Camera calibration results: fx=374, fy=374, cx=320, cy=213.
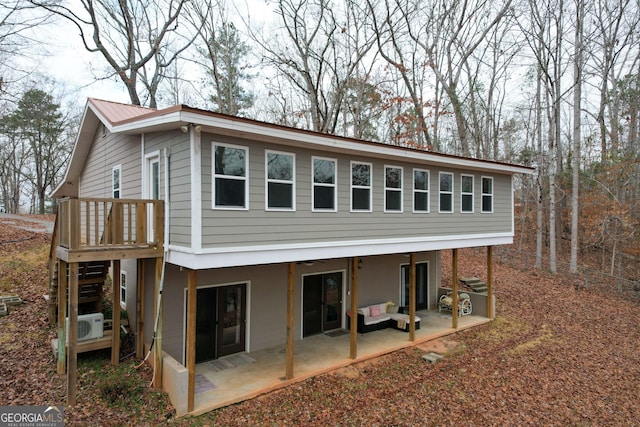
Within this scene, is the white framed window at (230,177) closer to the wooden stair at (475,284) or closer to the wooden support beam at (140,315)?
the wooden support beam at (140,315)

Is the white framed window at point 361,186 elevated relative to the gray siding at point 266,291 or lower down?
elevated

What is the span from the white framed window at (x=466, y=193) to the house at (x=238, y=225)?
0.17 ft

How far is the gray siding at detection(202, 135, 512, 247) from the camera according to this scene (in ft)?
22.1

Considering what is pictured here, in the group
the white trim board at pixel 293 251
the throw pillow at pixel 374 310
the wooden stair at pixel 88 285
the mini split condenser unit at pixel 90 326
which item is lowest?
the throw pillow at pixel 374 310

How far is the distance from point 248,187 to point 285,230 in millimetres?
1203

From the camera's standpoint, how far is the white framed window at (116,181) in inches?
367

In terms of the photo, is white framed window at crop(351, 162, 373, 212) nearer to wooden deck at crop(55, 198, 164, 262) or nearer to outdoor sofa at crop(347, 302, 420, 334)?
outdoor sofa at crop(347, 302, 420, 334)

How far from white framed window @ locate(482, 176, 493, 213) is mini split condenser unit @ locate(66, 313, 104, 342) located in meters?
11.3

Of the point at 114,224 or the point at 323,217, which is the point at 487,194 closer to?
the point at 323,217

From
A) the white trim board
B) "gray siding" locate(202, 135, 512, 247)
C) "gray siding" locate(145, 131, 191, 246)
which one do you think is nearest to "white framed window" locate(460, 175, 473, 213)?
"gray siding" locate(202, 135, 512, 247)

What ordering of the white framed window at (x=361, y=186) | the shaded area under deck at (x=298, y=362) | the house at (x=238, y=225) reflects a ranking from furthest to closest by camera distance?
the white framed window at (x=361, y=186) → the shaded area under deck at (x=298, y=362) → the house at (x=238, y=225)

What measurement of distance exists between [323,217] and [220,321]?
3.51m

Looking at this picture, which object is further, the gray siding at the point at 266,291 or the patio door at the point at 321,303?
the patio door at the point at 321,303

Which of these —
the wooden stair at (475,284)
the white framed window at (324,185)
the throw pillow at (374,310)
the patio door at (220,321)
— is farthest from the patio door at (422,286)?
the patio door at (220,321)
